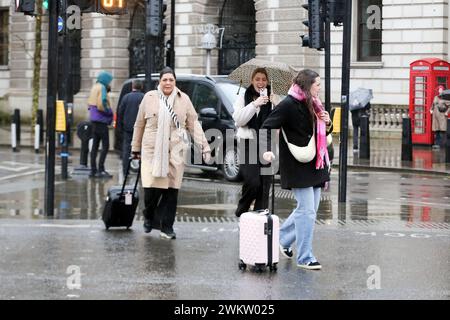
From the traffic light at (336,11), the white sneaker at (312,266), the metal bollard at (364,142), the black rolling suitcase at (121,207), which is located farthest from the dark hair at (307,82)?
the metal bollard at (364,142)

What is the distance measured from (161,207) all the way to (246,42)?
28.3m

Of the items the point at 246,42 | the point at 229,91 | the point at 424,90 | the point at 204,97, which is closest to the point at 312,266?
the point at 229,91

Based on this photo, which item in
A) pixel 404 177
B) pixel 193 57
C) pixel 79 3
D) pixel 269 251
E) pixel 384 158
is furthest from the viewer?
pixel 193 57

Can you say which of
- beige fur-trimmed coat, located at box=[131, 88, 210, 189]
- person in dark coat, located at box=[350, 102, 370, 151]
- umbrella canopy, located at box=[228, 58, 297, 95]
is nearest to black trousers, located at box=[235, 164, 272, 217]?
beige fur-trimmed coat, located at box=[131, 88, 210, 189]

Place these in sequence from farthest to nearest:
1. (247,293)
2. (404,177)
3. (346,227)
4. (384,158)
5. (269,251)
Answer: (384,158), (404,177), (346,227), (269,251), (247,293)

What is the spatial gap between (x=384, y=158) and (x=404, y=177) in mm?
4675

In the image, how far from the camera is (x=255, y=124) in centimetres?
1235

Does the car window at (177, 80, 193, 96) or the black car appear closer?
the black car

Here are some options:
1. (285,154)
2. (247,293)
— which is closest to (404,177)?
(285,154)

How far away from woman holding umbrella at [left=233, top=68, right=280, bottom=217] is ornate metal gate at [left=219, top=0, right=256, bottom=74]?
2796 centimetres

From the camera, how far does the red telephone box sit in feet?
102

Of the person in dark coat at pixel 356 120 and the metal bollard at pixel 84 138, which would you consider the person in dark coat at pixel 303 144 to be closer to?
the metal bollard at pixel 84 138

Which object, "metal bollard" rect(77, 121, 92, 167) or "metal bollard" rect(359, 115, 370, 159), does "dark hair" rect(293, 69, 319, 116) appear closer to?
"metal bollard" rect(77, 121, 92, 167)
